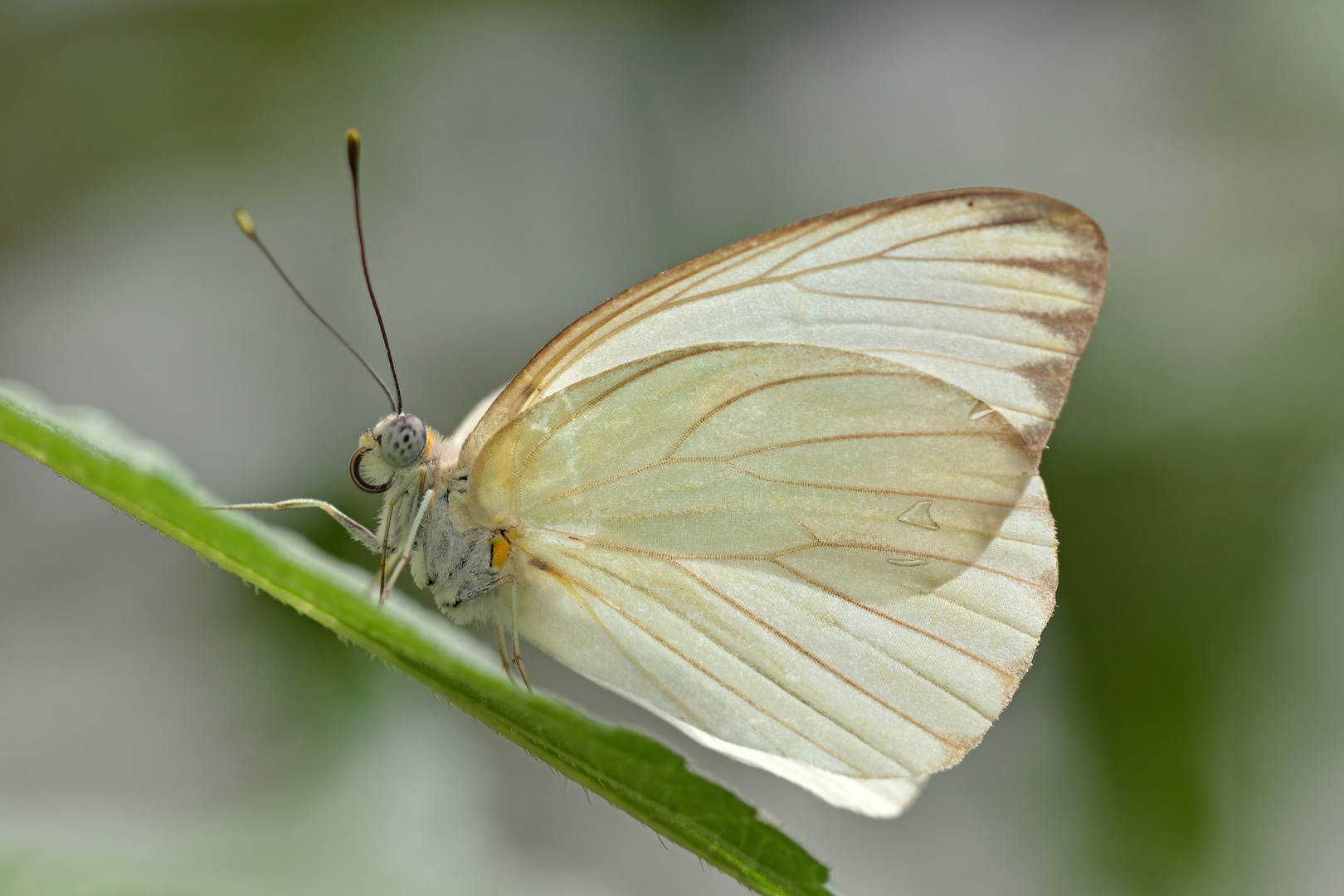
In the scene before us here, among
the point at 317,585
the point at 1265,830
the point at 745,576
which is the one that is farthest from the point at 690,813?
the point at 1265,830

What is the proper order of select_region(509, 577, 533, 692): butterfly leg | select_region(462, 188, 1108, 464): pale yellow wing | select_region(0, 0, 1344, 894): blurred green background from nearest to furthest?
select_region(462, 188, 1108, 464): pale yellow wing
select_region(509, 577, 533, 692): butterfly leg
select_region(0, 0, 1344, 894): blurred green background

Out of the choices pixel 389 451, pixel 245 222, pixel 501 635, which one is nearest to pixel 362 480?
pixel 389 451

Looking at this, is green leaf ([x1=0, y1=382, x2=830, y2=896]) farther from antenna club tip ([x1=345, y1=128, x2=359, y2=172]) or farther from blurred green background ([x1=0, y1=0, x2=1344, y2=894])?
blurred green background ([x1=0, y1=0, x2=1344, y2=894])

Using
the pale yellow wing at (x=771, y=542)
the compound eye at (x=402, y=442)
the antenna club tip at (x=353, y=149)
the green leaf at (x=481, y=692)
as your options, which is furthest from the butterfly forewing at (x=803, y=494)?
the green leaf at (x=481, y=692)

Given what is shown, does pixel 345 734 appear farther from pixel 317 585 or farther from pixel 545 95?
pixel 545 95

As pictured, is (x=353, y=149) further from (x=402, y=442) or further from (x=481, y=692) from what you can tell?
(x=481, y=692)

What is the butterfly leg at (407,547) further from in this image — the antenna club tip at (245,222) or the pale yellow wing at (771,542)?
the antenna club tip at (245,222)

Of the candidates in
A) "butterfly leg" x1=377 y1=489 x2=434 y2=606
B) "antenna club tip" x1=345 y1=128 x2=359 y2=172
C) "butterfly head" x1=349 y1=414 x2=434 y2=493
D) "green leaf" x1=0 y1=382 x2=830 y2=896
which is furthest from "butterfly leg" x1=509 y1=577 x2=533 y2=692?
"antenna club tip" x1=345 y1=128 x2=359 y2=172

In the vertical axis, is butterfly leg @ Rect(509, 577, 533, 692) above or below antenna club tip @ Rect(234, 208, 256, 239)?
below
